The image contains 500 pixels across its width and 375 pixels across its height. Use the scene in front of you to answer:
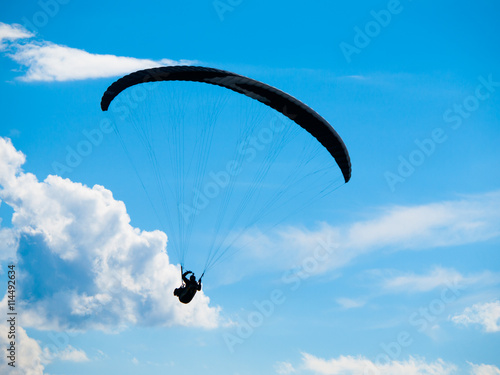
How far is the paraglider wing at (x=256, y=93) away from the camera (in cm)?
2378

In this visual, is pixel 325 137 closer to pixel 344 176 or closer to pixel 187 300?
pixel 344 176

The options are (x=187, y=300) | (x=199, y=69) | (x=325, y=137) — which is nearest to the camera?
(x=199, y=69)

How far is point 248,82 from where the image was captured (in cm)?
2433

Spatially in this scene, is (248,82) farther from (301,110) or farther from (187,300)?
(187,300)

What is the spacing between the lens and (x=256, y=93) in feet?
83.3

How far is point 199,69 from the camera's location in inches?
924

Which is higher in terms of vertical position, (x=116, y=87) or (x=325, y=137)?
Result: (x=116, y=87)

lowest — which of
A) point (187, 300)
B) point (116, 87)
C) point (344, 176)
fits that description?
point (187, 300)

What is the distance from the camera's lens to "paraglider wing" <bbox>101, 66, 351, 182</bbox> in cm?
2378

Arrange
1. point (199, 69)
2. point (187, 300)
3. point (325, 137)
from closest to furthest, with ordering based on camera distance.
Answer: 1. point (199, 69)
2. point (187, 300)
3. point (325, 137)

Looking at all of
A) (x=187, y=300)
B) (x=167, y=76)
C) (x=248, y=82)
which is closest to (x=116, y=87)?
(x=167, y=76)

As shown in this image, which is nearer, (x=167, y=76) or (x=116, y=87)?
(x=167, y=76)

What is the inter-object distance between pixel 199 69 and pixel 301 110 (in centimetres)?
497

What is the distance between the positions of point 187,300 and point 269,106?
929cm
